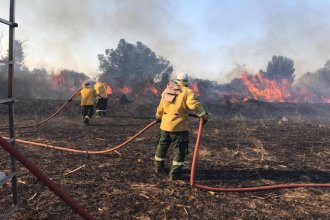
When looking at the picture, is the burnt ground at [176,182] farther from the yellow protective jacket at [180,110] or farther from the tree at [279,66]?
the tree at [279,66]

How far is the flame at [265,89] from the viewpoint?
86.5 feet

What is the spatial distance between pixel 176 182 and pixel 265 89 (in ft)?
74.9

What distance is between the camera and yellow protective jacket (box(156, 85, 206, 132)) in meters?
6.09

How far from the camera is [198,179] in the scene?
6.29 metres

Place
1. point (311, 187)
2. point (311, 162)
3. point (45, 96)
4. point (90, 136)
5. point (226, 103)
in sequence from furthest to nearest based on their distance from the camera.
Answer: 1. point (45, 96)
2. point (226, 103)
3. point (90, 136)
4. point (311, 162)
5. point (311, 187)

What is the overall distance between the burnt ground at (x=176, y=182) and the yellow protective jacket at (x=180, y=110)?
3.24 feet

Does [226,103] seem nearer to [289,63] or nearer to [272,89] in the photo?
[272,89]

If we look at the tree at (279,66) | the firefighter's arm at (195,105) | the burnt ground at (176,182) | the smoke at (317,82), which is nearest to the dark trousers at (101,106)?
the burnt ground at (176,182)

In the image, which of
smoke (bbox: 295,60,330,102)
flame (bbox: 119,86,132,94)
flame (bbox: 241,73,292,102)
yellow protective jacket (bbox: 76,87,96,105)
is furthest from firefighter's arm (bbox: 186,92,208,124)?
smoke (bbox: 295,60,330,102)

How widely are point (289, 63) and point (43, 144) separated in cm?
3412

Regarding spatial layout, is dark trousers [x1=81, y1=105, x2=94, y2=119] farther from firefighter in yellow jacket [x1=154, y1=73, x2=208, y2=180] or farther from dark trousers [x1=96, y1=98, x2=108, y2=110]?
firefighter in yellow jacket [x1=154, y1=73, x2=208, y2=180]

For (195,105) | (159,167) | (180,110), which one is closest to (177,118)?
(180,110)

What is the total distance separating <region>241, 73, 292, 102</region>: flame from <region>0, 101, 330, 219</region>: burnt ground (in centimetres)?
1418

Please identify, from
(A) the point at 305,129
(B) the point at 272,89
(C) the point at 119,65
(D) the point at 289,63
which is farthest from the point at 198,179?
(D) the point at 289,63
